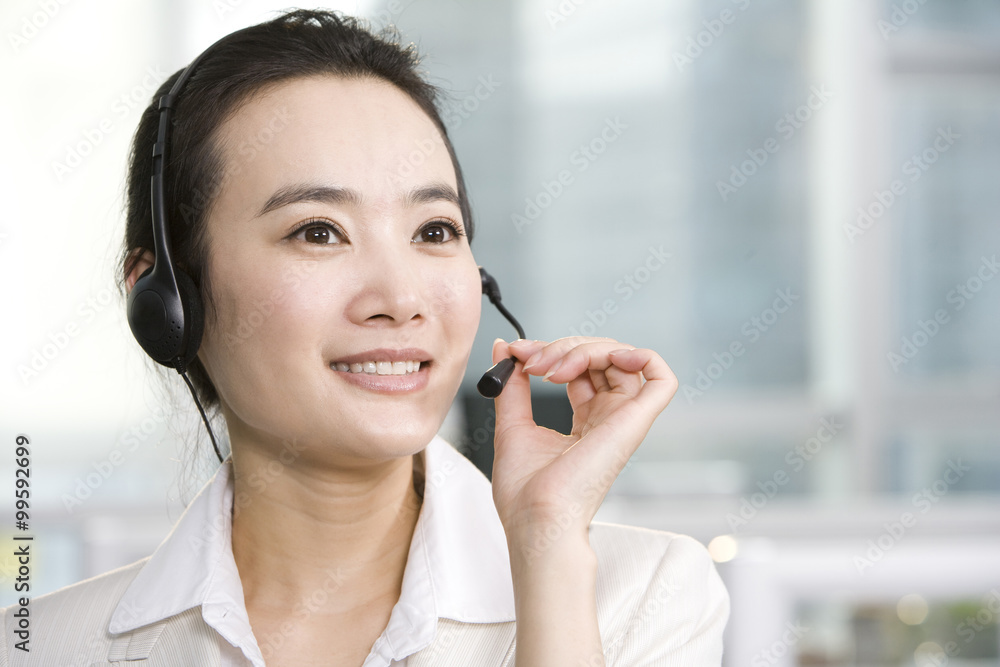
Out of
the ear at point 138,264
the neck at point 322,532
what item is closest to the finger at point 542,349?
the neck at point 322,532

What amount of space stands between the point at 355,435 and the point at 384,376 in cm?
8

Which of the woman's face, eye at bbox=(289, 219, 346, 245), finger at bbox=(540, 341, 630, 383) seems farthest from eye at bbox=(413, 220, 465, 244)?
finger at bbox=(540, 341, 630, 383)

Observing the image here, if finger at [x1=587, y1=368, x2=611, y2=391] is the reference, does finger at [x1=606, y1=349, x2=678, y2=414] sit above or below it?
above

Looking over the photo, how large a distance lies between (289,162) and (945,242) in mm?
3472

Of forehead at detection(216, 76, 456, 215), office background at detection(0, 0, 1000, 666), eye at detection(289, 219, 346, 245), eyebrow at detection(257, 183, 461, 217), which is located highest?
forehead at detection(216, 76, 456, 215)

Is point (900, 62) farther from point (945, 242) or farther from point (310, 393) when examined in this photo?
point (310, 393)

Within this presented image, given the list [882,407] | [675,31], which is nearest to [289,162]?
[675,31]

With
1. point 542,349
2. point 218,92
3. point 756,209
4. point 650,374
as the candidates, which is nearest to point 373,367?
→ point 542,349

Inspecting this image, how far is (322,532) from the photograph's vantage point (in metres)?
1.14

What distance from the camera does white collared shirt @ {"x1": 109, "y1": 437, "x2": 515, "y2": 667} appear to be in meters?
1.06

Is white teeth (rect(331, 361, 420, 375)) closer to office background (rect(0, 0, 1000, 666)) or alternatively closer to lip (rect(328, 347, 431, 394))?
lip (rect(328, 347, 431, 394))

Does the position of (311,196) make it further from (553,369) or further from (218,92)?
(553,369)

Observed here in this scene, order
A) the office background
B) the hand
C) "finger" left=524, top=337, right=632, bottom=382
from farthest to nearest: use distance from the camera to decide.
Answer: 1. the office background
2. "finger" left=524, top=337, right=632, bottom=382
3. the hand

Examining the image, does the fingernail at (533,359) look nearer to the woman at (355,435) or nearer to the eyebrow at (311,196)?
the woman at (355,435)
